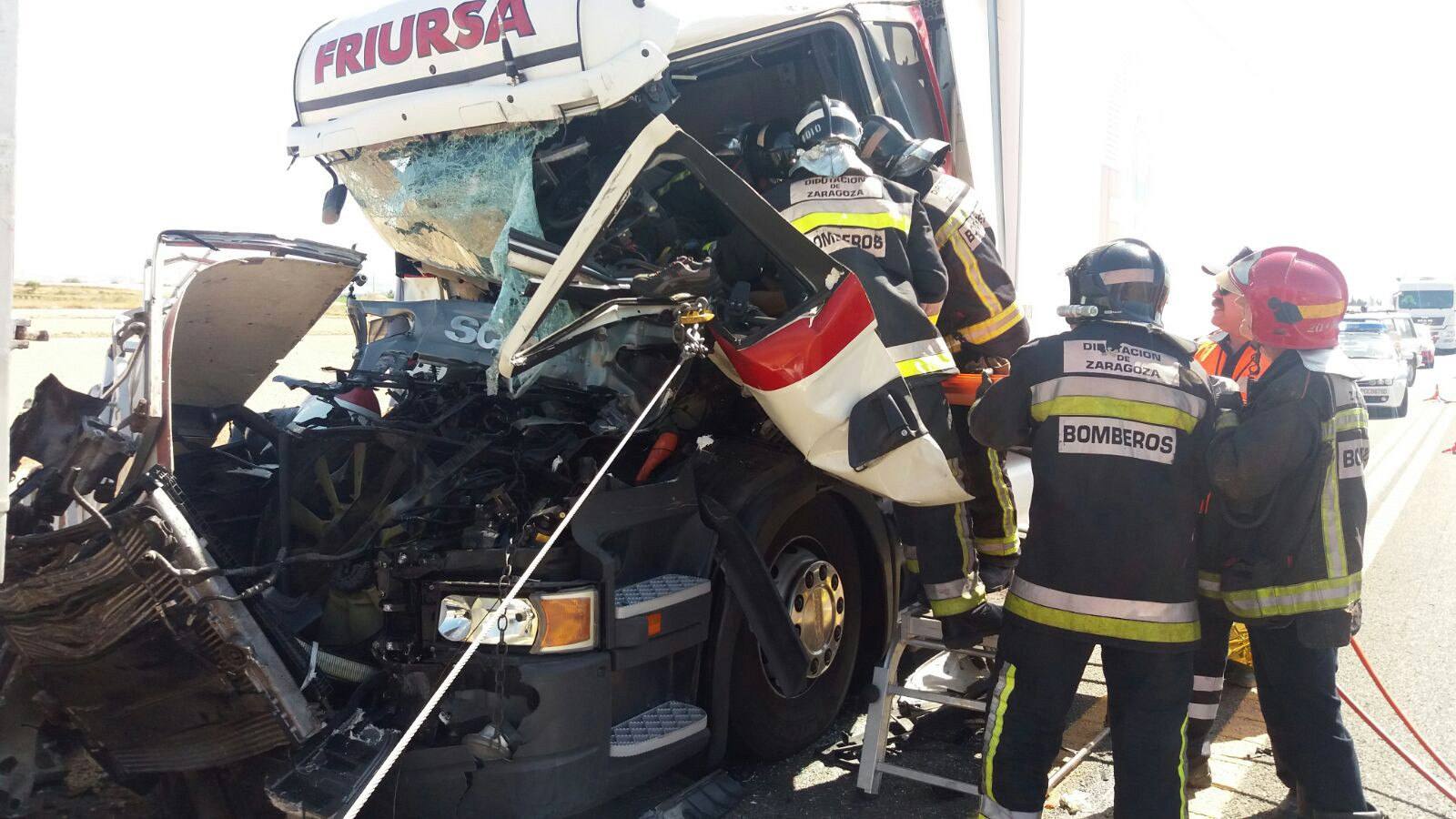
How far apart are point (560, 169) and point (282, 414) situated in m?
1.82

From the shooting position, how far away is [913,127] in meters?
4.67

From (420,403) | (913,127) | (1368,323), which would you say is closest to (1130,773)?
(420,403)

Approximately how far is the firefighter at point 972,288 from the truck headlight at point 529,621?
1605 millimetres

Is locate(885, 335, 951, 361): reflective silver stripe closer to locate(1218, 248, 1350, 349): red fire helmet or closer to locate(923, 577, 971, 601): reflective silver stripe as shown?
locate(923, 577, 971, 601): reflective silver stripe

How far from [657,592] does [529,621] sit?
0.42 m

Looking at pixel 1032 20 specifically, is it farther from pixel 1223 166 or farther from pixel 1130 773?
pixel 1223 166

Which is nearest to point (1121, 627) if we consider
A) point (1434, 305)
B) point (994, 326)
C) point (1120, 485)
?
point (1120, 485)

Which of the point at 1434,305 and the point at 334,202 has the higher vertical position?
the point at 334,202

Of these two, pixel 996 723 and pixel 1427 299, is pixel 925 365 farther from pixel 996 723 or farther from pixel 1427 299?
pixel 1427 299

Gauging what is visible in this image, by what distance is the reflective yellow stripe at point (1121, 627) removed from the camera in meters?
2.82

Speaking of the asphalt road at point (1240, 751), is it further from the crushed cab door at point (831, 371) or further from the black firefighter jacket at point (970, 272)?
the black firefighter jacket at point (970, 272)

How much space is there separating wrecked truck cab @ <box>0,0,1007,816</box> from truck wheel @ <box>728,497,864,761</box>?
0.5 inches

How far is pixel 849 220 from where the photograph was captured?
3420 millimetres

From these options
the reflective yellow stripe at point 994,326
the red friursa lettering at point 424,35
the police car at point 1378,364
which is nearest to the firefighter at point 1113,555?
the reflective yellow stripe at point 994,326
